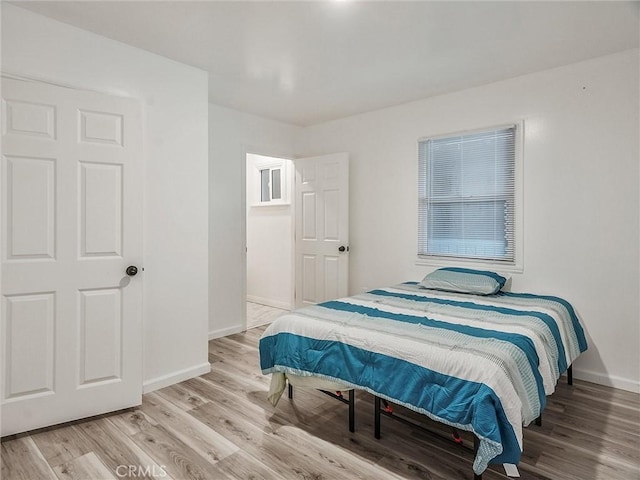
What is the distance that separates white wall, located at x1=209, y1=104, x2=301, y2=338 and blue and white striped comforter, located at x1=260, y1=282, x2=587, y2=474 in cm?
180

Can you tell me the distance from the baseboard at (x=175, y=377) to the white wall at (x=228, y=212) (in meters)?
0.96

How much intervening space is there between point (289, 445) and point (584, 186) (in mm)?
2890

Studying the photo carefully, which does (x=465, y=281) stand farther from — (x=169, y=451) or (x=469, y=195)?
(x=169, y=451)

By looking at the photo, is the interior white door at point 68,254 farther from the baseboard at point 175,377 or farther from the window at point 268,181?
the window at point 268,181

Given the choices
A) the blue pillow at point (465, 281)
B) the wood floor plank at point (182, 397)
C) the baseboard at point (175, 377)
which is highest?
the blue pillow at point (465, 281)

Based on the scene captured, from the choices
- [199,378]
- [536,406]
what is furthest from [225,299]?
[536,406]

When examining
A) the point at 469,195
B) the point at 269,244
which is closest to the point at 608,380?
the point at 469,195

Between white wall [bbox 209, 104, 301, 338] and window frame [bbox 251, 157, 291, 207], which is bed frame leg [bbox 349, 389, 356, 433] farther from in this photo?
window frame [bbox 251, 157, 291, 207]

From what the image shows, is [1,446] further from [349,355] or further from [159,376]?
[349,355]

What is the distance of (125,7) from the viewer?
2.23m

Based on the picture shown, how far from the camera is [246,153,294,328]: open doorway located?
550 cm

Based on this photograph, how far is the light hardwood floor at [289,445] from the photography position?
6.24 ft

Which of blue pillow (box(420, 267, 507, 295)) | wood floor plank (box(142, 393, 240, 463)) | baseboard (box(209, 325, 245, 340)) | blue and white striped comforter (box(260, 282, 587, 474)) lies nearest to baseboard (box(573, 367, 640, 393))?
blue and white striped comforter (box(260, 282, 587, 474))

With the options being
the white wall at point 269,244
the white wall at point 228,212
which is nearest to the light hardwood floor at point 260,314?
the white wall at point 269,244
